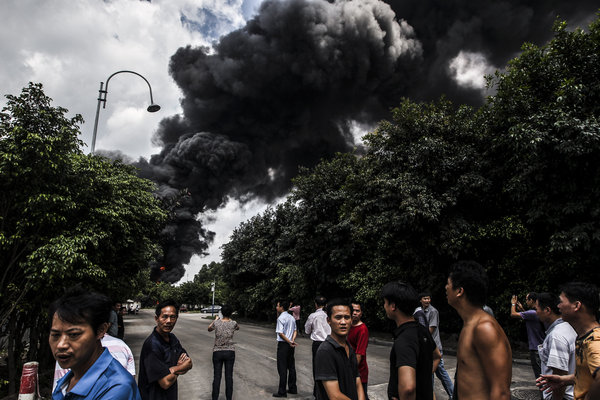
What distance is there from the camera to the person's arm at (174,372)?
3.16 m

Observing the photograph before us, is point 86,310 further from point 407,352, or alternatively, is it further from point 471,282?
point 471,282

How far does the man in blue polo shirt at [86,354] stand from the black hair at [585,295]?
2.87 m

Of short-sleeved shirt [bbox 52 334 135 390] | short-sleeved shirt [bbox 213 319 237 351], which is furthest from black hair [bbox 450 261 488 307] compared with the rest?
short-sleeved shirt [bbox 213 319 237 351]

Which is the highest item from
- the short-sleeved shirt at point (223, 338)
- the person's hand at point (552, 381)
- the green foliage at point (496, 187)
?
the green foliage at point (496, 187)

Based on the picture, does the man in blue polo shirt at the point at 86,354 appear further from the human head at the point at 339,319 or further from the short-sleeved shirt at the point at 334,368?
the human head at the point at 339,319

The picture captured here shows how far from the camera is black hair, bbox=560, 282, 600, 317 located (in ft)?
8.33

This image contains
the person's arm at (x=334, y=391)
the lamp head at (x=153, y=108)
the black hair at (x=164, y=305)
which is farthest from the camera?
the lamp head at (x=153, y=108)

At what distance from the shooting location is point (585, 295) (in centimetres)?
257

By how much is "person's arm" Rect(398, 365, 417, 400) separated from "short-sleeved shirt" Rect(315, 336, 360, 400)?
14.5 inches

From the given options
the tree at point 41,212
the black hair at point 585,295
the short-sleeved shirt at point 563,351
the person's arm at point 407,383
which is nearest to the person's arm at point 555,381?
the short-sleeved shirt at point 563,351

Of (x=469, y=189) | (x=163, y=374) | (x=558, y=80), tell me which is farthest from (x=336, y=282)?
(x=163, y=374)

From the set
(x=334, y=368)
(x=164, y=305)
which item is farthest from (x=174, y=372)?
(x=334, y=368)

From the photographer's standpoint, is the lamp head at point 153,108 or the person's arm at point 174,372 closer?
the person's arm at point 174,372

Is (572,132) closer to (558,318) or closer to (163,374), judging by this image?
(558,318)
